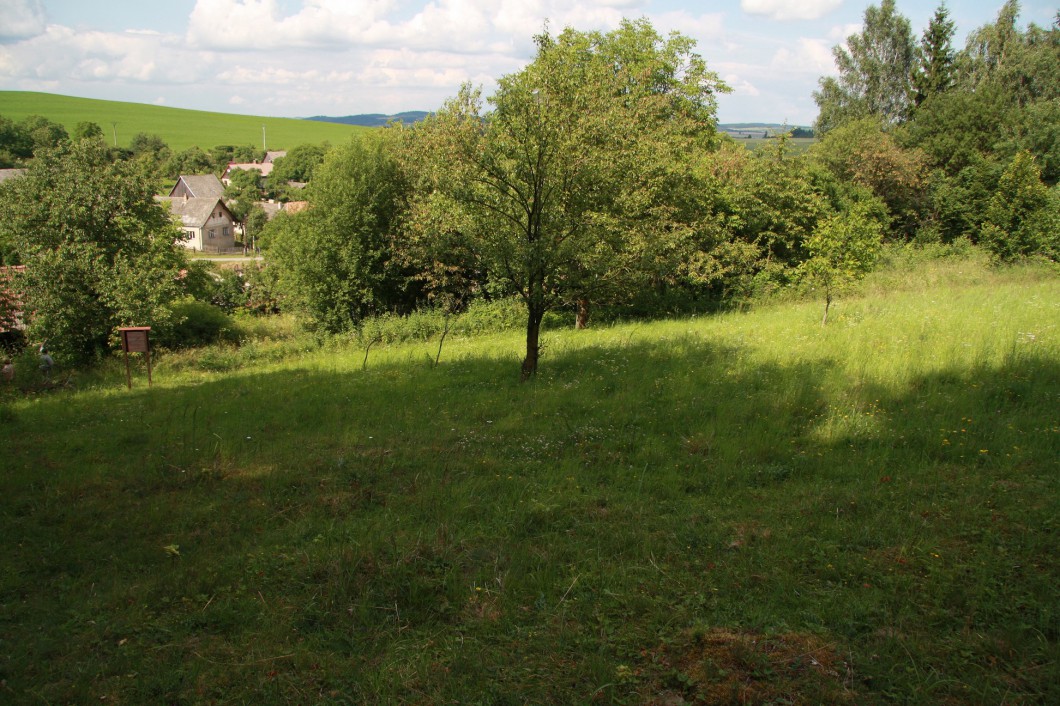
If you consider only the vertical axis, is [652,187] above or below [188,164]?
below

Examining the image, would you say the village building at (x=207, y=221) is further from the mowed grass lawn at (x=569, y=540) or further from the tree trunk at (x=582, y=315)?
the mowed grass lawn at (x=569, y=540)

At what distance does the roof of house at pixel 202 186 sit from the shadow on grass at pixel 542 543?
271 feet

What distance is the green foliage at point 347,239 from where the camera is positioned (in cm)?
2645

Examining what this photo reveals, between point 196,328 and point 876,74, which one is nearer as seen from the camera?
point 196,328

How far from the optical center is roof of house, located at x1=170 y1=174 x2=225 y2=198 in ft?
271

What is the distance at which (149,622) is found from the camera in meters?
4.95

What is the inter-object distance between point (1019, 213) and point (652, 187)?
21991 millimetres

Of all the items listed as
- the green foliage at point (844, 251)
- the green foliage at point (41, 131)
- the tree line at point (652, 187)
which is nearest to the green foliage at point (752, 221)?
the tree line at point (652, 187)

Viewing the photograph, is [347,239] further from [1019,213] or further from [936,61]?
[936,61]

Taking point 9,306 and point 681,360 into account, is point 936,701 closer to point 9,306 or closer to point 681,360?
point 681,360

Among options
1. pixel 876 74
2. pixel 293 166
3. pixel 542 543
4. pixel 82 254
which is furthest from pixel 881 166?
pixel 293 166

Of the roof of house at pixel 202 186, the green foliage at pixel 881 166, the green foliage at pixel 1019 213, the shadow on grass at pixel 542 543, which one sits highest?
the roof of house at pixel 202 186

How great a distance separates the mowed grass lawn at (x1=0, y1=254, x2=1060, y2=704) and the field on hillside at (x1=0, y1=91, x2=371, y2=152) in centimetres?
12701

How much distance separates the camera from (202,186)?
8356cm
